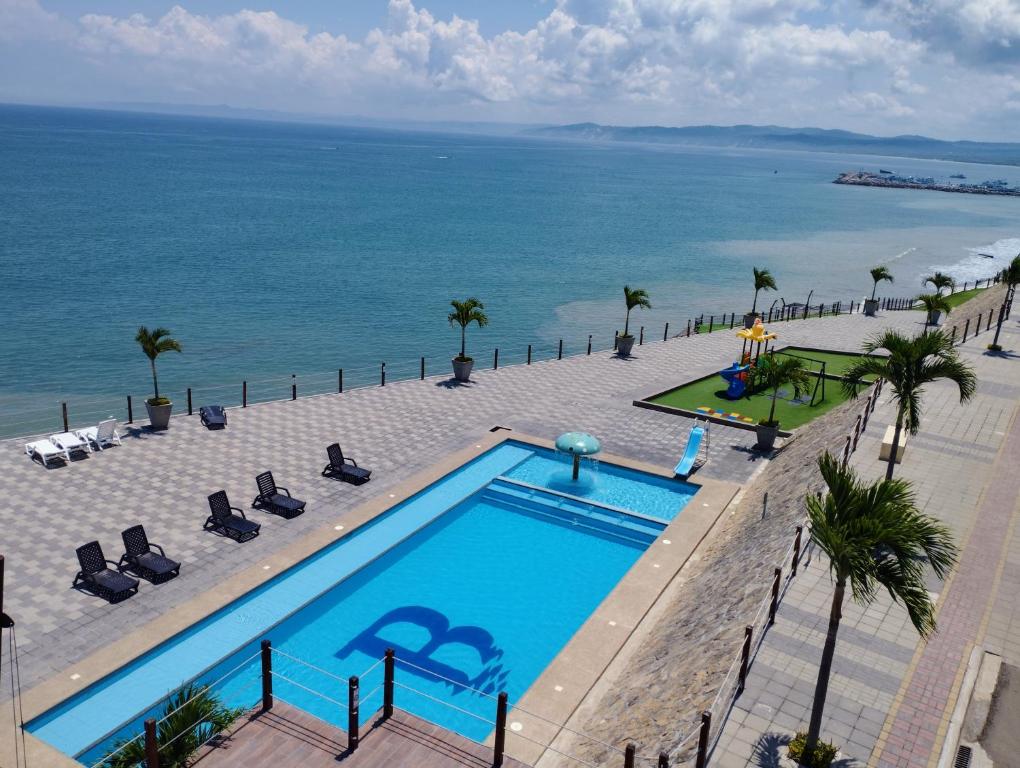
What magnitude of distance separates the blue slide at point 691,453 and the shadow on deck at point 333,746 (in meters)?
12.1

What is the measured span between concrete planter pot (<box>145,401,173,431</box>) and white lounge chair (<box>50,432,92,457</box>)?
7.95 ft

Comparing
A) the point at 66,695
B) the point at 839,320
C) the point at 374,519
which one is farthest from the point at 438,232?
the point at 66,695

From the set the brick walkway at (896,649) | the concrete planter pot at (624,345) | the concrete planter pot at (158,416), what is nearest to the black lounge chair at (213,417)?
the concrete planter pot at (158,416)

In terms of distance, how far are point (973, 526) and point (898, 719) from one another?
A: 727 centimetres

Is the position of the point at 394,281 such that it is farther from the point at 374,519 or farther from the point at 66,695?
the point at 66,695

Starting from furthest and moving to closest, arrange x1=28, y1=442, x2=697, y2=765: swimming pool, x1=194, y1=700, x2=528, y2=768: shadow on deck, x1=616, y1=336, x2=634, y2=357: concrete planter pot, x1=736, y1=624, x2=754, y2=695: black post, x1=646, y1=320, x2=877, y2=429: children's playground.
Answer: x1=616, y1=336, x2=634, y2=357: concrete planter pot → x1=646, y1=320, x2=877, y2=429: children's playground → x1=28, y1=442, x2=697, y2=765: swimming pool → x1=736, y1=624, x2=754, y2=695: black post → x1=194, y1=700, x2=528, y2=768: shadow on deck

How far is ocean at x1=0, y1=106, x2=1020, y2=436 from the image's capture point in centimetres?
Answer: 3991

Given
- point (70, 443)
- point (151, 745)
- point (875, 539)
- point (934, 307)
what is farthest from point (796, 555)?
point (934, 307)

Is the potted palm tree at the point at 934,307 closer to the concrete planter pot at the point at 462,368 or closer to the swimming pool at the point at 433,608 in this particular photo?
the concrete planter pot at the point at 462,368

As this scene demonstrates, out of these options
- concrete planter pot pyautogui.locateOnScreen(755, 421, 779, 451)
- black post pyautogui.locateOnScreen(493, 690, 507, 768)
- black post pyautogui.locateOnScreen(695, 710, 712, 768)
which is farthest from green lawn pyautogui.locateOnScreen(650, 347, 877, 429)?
black post pyautogui.locateOnScreen(493, 690, 507, 768)

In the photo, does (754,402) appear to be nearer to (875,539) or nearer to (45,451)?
(875,539)

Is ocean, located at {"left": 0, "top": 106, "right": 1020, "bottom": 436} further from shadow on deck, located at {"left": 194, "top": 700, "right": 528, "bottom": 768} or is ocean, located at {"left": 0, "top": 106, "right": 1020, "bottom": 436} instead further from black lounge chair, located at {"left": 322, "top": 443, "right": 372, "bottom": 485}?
shadow on deck, located at {"left": 194, "top": 700, "right": 528, "bottom": 768}

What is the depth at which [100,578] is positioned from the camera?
14320 millimetres

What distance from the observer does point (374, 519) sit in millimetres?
17891
